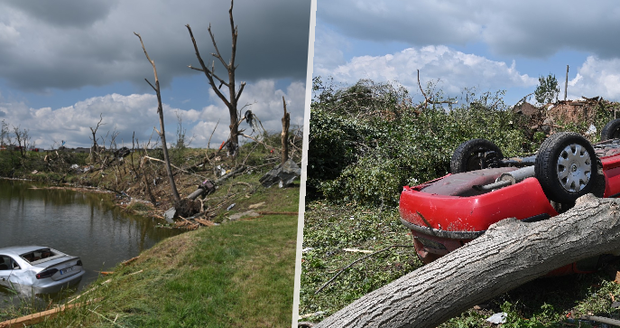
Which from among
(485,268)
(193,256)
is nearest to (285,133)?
(193,256)

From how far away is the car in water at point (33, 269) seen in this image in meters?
4.61

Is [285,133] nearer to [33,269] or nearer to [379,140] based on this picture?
[379,140]

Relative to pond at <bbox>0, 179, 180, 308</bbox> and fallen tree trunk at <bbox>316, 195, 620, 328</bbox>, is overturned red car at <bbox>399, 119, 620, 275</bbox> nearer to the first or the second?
fallen tree trunk at <bbox>316, 195, 620, 328</bbox>

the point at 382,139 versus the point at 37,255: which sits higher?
the point at 382,139

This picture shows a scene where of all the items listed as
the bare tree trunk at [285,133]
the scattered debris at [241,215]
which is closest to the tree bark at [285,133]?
the bare tree trunk at [285,133]

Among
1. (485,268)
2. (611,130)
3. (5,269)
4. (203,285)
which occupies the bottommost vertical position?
(203,285)

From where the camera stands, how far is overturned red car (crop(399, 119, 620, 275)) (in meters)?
2.47

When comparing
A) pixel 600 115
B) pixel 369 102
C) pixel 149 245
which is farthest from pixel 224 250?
pixel 600 115

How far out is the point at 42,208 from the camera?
23.6 feet

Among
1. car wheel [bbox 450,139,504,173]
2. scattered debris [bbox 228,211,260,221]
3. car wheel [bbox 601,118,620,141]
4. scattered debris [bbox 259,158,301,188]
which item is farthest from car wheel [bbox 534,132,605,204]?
scattered debris [bbox 259,158,301,188]

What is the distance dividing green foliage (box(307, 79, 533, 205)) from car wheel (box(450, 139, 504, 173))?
5.62 ft

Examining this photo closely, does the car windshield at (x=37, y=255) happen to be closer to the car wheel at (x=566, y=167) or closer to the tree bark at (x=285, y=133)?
the car wheel at (x=566, y=167)

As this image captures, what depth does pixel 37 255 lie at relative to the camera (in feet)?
16.6

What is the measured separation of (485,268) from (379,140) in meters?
4.15
